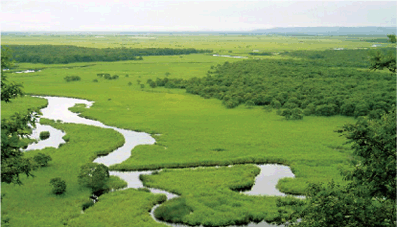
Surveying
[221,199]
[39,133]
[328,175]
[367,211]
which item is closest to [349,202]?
[367,211]

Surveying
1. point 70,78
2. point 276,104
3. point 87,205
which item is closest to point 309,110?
point 276,104

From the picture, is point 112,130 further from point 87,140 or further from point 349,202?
point 349,202

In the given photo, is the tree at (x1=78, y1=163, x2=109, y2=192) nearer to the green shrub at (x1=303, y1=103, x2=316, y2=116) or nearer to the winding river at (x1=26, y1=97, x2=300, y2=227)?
the winding river at (x1=26, y1=97, x2=300, y2=227)

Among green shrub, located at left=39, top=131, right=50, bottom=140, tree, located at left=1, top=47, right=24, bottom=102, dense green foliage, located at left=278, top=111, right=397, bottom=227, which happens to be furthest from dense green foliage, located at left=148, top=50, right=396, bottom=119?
tree, located at left=1, top=47, right=24, bottom=102

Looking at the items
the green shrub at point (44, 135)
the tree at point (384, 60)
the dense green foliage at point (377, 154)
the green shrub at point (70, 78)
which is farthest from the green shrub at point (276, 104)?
the green shrub at point (70, 78)

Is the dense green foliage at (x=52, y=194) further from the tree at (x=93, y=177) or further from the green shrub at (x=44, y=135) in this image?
the green shrub at (x=44, y=135)

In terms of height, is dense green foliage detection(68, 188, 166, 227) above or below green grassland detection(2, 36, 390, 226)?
below

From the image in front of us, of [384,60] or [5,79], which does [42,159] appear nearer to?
[5,79]
